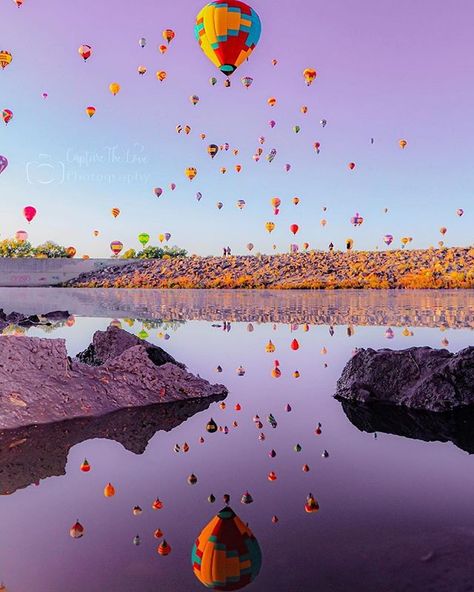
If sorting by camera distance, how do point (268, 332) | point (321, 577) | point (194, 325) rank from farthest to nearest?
point (194, 325)
point (268, 332)
point (321, 577)

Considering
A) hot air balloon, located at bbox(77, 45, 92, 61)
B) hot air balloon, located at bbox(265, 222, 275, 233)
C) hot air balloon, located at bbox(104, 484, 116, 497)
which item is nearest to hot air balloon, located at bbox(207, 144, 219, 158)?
hot air balloon, located at bbox(77, 45, 92, 61)

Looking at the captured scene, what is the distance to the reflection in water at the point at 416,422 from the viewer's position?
579cm

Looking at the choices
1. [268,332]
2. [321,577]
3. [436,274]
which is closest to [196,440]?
[321,577]

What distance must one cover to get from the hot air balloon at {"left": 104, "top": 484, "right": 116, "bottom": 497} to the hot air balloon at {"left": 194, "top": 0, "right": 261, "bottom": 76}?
22706 mm

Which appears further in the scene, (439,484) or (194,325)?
(194,325)

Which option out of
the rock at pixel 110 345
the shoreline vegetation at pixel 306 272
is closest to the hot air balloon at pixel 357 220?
the shoreline vegetation at pixel 306 272

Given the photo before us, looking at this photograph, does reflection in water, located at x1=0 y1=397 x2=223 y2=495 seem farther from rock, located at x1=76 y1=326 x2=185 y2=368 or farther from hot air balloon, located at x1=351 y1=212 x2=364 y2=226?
hot air balloon, located at x1=351 y1=212 x2=364 y2=226

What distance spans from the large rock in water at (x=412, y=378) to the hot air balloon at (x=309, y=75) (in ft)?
108

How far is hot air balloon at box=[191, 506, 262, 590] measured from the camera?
10.1ft

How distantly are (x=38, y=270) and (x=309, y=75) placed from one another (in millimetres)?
56359

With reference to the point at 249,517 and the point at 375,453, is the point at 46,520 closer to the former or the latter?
the point at 249,517

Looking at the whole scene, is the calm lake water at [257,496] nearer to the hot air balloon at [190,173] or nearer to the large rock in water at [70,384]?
the large rock in water at [70,384]

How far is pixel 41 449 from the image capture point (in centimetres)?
529

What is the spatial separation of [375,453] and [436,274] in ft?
184
